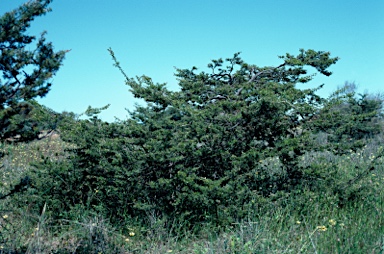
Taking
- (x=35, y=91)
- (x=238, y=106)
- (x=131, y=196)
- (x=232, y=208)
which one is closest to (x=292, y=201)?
(x=232, y=208)

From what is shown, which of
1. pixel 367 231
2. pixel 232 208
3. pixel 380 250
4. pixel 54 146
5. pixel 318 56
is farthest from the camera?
pixel 54 146

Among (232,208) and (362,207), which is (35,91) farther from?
(362,207)

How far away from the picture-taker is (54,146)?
43.4 ft

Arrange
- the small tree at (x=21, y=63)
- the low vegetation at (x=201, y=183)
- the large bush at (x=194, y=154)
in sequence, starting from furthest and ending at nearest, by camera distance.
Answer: the large bush at (x=194, y=154) → the low vegetation at (x=201, y=183) → the small tree at (x=21, y=63)

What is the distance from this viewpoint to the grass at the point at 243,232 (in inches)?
155

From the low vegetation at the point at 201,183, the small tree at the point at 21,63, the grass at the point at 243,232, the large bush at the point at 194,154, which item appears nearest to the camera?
the small tree at the point at 21,63

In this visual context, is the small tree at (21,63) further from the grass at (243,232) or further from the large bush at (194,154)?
the large bush at (194,154)

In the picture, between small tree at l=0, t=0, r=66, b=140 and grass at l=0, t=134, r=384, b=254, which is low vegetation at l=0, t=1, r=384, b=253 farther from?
small tree at l=0, t=0, r=66, b=140

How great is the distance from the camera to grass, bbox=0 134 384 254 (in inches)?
155

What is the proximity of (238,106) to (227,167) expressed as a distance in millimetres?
831

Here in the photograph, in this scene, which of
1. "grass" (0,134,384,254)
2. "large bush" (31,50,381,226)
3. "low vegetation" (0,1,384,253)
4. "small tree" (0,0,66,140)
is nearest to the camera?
"small tree" (0,0,66,140)

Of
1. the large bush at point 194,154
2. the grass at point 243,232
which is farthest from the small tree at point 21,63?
the large bush at point 194,154

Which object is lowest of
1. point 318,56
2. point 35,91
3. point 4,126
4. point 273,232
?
point 273,232

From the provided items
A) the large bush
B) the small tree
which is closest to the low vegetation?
the large bush
